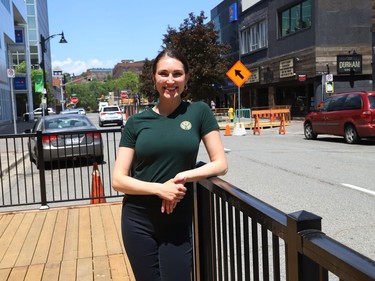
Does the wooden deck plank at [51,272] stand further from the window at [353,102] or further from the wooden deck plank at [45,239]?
the window at [353,102]

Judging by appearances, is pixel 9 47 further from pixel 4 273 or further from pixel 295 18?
pixel 4 273

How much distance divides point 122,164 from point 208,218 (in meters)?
0.67

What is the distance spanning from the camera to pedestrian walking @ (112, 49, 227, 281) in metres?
2.51

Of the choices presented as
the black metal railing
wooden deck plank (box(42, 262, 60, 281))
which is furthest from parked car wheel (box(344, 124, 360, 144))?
the black metal railing

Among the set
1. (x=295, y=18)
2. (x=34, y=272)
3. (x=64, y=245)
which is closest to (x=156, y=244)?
(x=34, y=272)

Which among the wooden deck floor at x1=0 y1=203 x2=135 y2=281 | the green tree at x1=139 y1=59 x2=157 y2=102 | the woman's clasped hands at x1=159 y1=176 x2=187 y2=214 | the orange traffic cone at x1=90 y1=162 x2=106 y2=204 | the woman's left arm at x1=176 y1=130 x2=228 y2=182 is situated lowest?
the wooden deck floor at x1=0 y1=203 x2=135 y2=281

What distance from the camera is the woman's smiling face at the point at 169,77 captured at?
8.59 feet

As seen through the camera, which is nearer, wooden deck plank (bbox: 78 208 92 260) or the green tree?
wooden deck plank (bbox: 78 208 92 260)

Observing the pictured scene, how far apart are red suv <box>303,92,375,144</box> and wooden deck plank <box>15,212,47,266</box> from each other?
1215 centimetres

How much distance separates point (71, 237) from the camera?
5.29 meters

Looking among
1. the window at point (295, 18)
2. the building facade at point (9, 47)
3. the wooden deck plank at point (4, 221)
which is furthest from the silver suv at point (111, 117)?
the wooden deck plank at point (4, 221)

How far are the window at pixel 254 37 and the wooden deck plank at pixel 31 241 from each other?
117 feet

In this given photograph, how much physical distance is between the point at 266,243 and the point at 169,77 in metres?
1.15

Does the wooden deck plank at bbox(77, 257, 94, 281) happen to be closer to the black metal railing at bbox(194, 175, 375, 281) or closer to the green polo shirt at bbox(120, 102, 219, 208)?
the black metal railing at bbox(194, 175, 375, 281)
